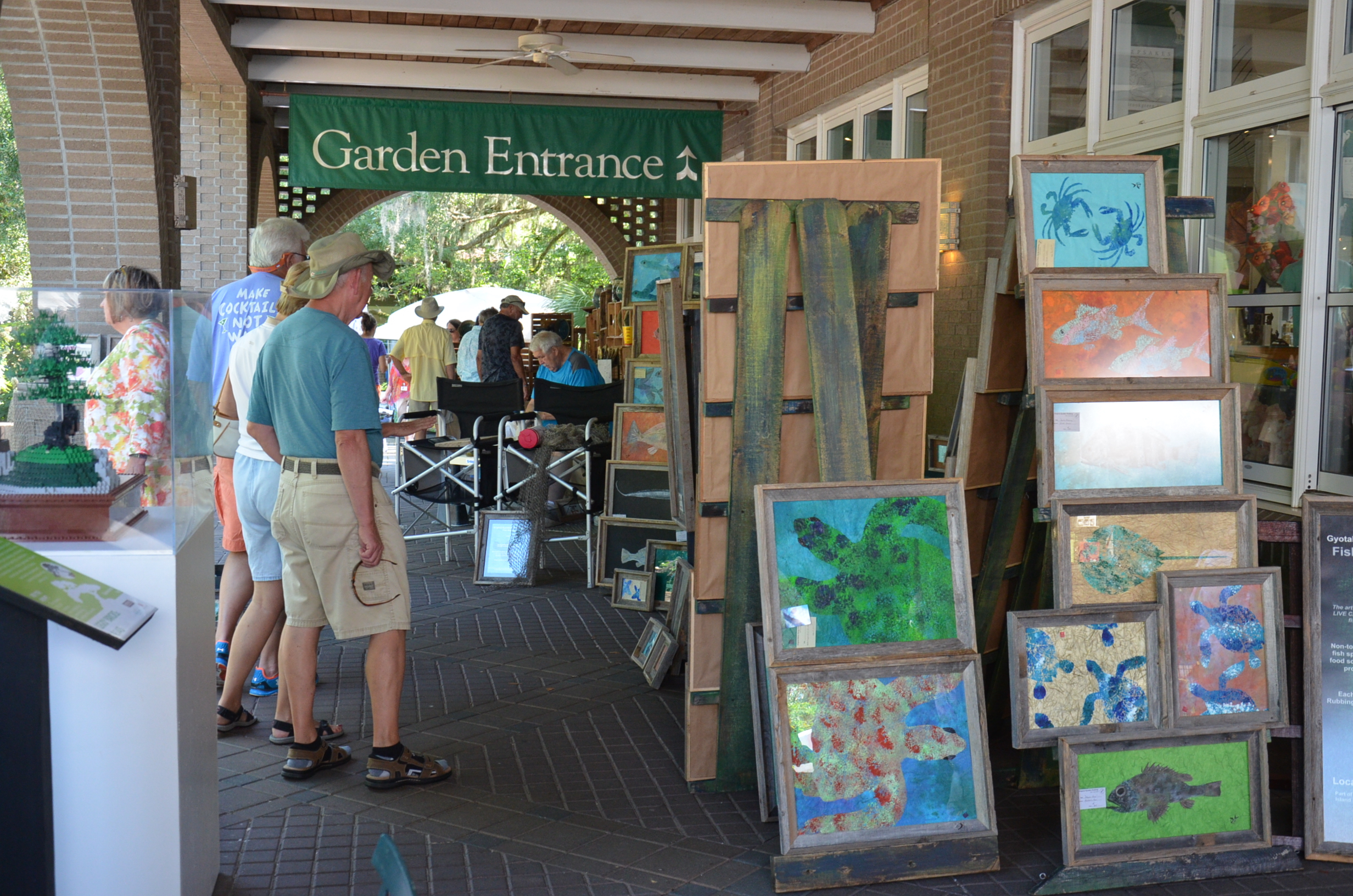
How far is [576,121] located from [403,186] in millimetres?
1649

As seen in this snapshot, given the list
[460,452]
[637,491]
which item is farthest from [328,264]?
[460,452]

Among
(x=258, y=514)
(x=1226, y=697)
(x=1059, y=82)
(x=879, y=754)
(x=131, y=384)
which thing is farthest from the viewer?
(x=1059, y=82)

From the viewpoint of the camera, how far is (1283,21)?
436 centimetres

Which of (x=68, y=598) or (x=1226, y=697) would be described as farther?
(x=1226, y=697)

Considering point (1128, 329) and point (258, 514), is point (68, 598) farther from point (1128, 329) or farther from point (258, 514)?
point (1128, 329)

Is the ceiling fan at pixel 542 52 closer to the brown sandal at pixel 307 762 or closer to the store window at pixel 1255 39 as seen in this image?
the store window at pixel 1255 39

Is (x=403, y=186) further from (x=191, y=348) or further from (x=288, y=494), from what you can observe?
(x=191, y=348)

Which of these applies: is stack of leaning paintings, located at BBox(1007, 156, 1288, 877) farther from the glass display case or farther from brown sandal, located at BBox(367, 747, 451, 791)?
the glass display case

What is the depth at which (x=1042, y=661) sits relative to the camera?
317 cm

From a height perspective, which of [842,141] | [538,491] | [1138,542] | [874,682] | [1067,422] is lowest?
[874,682]

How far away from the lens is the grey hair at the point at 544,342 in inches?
340

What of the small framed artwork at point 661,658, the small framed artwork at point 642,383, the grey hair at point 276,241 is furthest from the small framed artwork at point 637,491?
the grey hair at point 276,241

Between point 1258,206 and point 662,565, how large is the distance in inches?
130

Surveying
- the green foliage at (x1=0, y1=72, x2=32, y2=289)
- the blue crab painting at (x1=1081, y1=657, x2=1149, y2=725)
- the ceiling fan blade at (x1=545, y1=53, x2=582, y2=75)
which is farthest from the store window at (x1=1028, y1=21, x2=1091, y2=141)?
the green foliage at (x1=0, y1=72, x2=32, y2=289)
